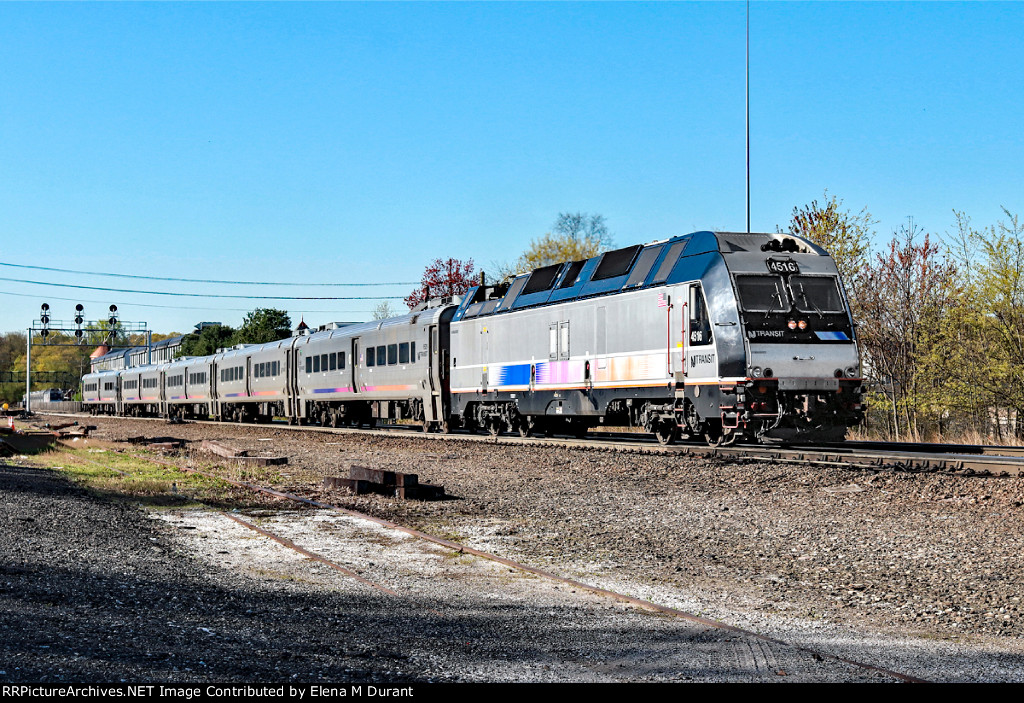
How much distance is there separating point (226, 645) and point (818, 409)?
42.4 feet

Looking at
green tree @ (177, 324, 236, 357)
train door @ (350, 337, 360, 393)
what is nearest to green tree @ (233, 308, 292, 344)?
green tree @ (177, 324, 236, 357)

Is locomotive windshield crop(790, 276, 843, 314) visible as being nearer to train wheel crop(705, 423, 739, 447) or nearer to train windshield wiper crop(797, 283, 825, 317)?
train windshield wiper crop(797, 283, 825, 317)

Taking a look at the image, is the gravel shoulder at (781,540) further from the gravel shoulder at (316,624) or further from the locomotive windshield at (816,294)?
the locomotive windshield at (816,294)

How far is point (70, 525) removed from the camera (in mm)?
10469

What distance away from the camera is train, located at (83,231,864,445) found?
653 inches

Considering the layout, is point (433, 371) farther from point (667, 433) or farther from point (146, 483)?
point (146, 483)

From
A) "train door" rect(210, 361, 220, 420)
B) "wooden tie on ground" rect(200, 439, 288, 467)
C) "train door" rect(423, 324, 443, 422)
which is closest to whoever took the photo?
"wooden tie on ground" rect(200, 439, 288, 467)

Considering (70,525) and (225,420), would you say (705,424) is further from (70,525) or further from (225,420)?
(225,420)

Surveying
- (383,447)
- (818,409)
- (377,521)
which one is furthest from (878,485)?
(383,447)

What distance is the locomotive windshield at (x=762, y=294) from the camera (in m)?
16.7

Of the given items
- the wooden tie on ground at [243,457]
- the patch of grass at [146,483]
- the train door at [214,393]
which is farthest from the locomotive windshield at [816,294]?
the train door at [214,393]

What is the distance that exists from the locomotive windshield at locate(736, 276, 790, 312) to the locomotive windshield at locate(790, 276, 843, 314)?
285 millimetres

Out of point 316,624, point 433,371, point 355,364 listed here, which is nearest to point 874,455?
point 316,624
